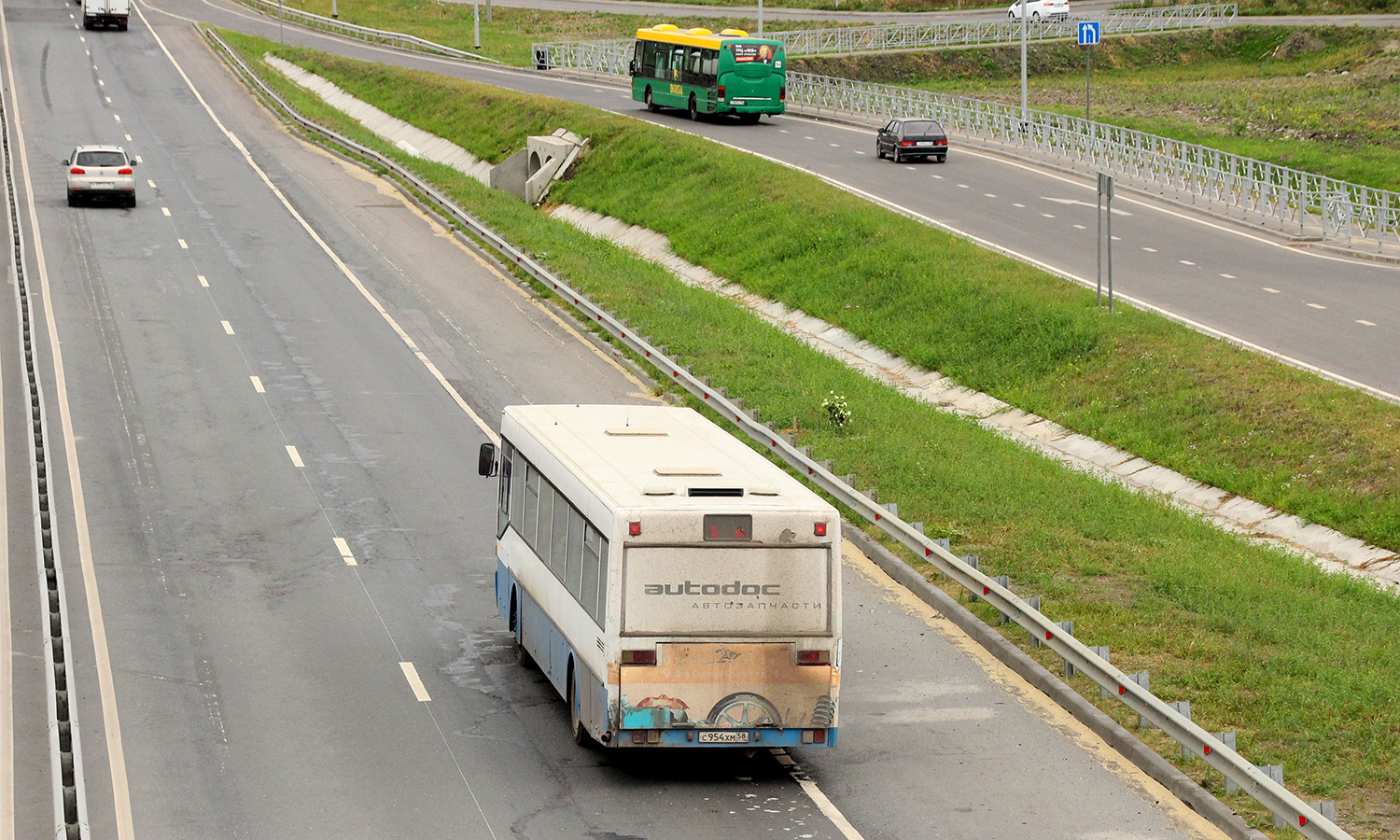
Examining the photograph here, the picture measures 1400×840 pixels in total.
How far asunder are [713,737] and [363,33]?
83899 millimetres

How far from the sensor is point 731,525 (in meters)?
12.4

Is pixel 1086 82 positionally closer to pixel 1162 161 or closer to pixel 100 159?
pixel 1162 161

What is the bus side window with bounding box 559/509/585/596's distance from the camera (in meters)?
13.3

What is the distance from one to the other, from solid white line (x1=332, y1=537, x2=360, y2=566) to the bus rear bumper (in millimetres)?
6702

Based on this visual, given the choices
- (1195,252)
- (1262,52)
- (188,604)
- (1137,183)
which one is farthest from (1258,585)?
(1262,52)

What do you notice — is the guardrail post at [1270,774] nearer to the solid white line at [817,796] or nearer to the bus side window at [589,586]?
the solid white line at [817,796]

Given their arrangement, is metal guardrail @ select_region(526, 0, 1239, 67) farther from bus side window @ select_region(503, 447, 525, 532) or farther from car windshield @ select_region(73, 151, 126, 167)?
bus side window @ select_region(503, 447, 525, 532)

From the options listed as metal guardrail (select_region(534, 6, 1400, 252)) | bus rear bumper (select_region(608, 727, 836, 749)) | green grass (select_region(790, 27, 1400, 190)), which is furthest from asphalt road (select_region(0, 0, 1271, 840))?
green grass (select_region(790, 27, 1400, 190))

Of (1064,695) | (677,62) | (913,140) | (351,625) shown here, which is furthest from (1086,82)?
Result: (351,625)

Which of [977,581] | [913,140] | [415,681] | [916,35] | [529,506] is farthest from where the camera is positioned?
[916,35]

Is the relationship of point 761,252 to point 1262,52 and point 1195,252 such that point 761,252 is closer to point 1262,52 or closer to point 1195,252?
point 1195,252

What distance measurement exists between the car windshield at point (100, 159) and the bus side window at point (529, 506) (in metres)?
31.1

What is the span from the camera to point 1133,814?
12.2 m

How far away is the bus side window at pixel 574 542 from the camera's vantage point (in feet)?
43.6
